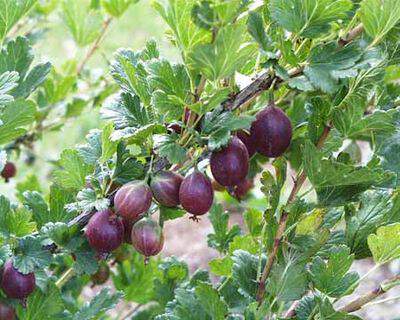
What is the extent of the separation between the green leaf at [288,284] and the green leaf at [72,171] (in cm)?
29

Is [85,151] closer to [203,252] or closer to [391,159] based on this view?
[391,159]

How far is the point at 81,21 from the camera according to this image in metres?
1.70

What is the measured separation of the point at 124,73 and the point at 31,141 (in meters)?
0.76

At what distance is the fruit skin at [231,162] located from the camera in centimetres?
87

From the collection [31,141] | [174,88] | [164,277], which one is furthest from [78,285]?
[174,88]

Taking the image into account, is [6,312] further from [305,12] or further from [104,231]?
[305,12]

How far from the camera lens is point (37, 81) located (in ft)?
3.71

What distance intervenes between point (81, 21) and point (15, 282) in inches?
35.7

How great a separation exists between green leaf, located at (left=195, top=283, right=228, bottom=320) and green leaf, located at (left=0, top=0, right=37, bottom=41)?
1.54ft

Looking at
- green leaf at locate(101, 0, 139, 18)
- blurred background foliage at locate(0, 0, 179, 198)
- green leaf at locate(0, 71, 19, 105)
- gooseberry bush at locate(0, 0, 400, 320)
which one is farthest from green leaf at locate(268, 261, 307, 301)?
green leaf at locate(101, 0, 139, 18)

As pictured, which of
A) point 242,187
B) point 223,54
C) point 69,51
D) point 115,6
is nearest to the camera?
point 223,54

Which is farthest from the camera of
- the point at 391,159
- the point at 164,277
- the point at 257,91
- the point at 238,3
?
the point at 164,277

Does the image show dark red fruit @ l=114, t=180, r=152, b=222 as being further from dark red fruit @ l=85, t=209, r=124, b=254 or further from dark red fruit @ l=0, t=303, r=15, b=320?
dark red fruit @ l=0, t=303, r=15, b=320

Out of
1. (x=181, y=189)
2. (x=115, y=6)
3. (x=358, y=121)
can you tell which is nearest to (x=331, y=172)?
(x=358, y=121)
